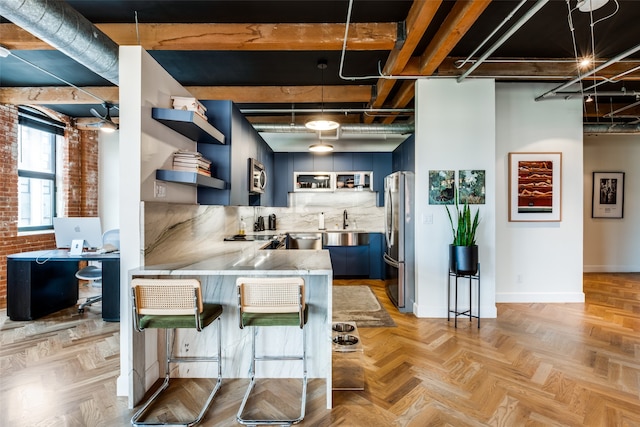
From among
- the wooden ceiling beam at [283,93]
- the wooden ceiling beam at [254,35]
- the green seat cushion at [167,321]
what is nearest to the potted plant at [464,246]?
the wooden ceiling beam at [254,35]

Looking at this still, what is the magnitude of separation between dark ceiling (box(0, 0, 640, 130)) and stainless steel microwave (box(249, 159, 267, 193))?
40.8 inches

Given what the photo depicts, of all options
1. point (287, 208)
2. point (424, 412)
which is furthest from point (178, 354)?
point (287, 208)

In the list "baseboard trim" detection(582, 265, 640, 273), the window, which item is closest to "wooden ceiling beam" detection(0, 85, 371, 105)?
the window

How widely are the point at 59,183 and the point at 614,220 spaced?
34.5 ft

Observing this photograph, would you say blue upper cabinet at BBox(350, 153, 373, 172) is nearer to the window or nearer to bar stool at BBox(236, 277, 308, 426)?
bar stool at BBox(236, 277, 308, 426)

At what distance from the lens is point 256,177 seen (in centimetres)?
429

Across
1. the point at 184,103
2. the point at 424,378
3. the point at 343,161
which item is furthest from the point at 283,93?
the point at 424,378

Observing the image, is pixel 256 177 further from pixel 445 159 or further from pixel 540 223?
pixel 540 223

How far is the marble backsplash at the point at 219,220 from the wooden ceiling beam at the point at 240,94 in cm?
168

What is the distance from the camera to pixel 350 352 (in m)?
2.29

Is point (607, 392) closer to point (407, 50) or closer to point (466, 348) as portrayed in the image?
point (466, 348)

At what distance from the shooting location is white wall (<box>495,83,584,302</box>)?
4176 mm

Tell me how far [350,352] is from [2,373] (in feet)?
9.09

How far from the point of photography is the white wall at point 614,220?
19.7 feet
